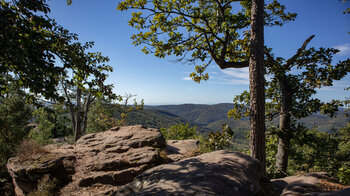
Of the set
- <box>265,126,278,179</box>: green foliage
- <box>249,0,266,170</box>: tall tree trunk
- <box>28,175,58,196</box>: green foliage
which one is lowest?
<box>28,175,58,196</box>: green foliage

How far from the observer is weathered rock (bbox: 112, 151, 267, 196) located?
3322 millimetres

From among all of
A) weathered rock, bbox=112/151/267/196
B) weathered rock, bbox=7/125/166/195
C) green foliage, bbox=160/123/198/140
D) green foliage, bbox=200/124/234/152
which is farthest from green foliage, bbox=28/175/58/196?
green foliage, bbox=160/123/198/140

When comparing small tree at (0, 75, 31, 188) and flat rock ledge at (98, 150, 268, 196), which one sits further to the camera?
small tree at (0, 75, 31, 188)

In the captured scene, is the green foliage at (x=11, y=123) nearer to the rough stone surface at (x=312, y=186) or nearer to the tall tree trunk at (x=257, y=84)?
the tall tree trunk at (x=257, y=84)

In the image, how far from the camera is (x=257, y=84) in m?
5.80

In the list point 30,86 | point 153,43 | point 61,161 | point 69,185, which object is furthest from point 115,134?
point 30,86

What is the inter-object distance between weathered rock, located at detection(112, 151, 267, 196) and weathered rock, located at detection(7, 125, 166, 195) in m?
2.75

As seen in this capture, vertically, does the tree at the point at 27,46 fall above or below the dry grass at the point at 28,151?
above

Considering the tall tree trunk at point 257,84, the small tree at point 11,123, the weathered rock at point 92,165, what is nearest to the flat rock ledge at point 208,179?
the tall tree trunk at point 257,84

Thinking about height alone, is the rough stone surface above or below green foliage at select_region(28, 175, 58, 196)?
above

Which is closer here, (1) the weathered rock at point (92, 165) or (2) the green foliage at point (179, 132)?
(1) the weathered rock at point (92, 165)

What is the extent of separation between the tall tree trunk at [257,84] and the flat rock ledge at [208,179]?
4.02ft

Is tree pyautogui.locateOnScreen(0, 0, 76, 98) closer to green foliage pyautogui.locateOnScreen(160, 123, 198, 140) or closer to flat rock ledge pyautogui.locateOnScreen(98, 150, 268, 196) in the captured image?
flat rock ledge pyautogui.locateOnScreen(98, 150, 268, 196)

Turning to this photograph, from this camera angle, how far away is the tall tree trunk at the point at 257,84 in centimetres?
578
